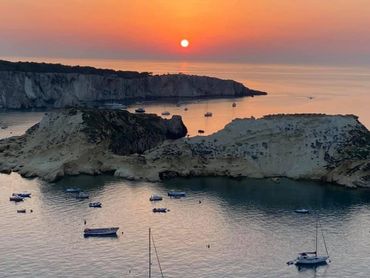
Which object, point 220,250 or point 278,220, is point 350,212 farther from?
point 220,250

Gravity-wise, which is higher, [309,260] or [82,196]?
[82,196]

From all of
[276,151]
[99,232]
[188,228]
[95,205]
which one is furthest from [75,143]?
[188,228]

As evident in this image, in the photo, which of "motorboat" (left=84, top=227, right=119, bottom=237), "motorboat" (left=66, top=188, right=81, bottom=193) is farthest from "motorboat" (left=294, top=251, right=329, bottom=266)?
"motorboat" (left=66, top=188, right=81, bottom=193)

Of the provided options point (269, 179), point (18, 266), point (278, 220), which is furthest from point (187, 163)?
point (18, 266)

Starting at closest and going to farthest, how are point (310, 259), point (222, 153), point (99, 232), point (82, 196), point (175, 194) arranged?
point (310, 259) < point (99, 232) < point (82, 196) < point (175, 194) < point (222, 153)

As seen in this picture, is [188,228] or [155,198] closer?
[188,228]

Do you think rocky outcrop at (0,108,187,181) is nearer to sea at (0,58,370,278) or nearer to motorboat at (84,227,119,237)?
sea at (0,58,370,278)

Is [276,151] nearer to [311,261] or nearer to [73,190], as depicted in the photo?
[73,190]
